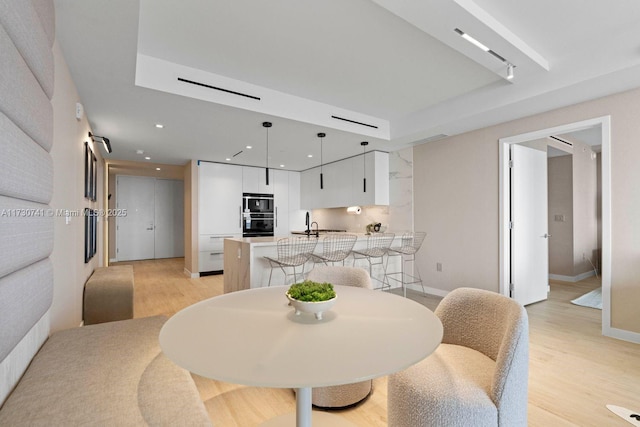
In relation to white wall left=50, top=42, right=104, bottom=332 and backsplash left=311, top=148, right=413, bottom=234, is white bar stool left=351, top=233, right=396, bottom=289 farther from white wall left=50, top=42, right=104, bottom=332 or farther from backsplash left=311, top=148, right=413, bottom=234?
white wall left=50, top=42, right=104, bottom=332

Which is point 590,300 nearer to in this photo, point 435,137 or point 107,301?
point 435,137

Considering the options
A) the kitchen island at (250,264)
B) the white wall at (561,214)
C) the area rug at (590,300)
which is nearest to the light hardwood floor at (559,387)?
the area rug at (590,300)

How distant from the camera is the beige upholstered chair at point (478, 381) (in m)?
1.19

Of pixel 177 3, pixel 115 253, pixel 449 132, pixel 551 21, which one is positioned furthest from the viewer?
pixel 115 253

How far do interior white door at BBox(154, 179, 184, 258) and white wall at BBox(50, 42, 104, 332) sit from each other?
21.3 feet

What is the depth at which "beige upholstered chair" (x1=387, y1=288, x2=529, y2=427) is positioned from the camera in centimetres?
119

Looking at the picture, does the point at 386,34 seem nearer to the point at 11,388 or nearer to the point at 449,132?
the point at 449,132

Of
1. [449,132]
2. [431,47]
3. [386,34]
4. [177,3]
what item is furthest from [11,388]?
[449,132]

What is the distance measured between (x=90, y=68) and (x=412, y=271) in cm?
493

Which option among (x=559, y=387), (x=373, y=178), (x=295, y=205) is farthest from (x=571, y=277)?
(x=295, y=205)

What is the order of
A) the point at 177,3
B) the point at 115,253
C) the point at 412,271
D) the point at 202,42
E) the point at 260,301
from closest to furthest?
the point at 260,301 < the point at 177,3 < the point at 202,42 < the point at 412,271 < the point at 115,253

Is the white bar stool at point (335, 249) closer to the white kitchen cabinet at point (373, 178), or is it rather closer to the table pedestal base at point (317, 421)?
the white kitchen cabinet at point (373, 178)

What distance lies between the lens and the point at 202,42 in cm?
253

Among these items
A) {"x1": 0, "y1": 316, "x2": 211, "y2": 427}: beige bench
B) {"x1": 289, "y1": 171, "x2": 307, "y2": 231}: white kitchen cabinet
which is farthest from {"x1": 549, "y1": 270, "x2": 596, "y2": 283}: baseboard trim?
{"x1": 0, "y1": 316, "x2": 211, "y2": 427}: beige bench
